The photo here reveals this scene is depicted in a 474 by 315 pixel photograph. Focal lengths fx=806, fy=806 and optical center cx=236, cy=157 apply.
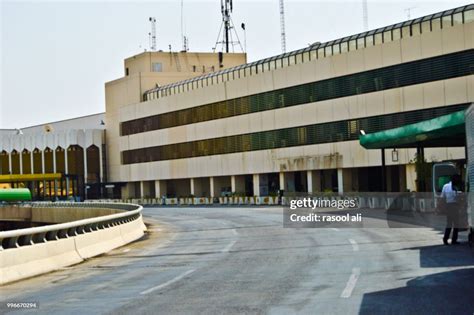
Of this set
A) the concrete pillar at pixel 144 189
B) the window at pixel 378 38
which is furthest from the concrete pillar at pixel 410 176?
the concrete pillar at pixel 144 189

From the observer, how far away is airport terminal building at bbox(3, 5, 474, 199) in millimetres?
59531

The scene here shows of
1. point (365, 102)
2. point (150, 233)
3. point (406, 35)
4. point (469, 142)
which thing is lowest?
point (150, 233)

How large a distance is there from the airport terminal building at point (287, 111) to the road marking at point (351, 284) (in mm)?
34263

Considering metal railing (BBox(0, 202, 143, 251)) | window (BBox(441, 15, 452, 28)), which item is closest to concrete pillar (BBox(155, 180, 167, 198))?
window (BBox(441, 15, 452, 28))

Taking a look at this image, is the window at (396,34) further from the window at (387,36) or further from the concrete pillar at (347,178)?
the concrete pillar at (347,178)

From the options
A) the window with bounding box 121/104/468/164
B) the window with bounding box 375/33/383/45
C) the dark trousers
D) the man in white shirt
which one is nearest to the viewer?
the man in white shirt

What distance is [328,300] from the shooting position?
12.9 metres

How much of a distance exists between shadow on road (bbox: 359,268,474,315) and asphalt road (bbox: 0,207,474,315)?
0.05 feet

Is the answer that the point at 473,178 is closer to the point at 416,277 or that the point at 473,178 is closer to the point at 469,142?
the point at 469,142

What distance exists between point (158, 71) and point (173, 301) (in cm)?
9459

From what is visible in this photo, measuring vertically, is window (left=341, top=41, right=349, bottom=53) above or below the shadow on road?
above

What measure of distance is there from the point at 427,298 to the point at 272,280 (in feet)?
12.8

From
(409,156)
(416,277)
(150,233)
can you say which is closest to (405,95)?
(409,156)

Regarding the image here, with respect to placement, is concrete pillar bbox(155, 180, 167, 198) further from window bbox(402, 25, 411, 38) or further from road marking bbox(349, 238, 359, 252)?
road marking bbox(349, 238, 359, 252)
